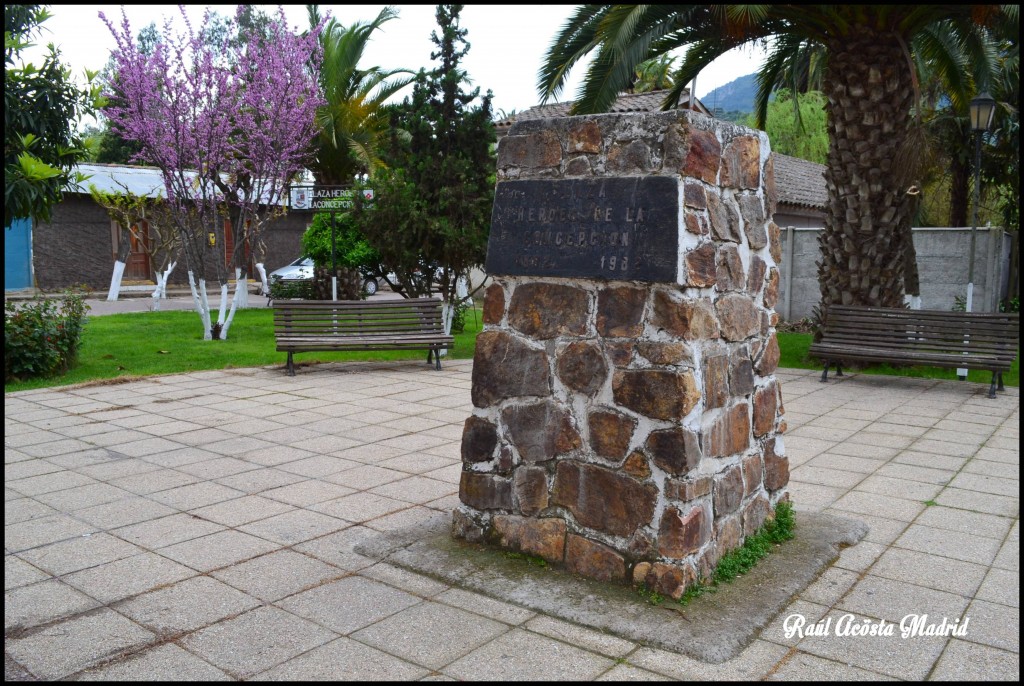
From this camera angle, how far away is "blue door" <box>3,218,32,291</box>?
74.3 feet

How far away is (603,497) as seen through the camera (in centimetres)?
380

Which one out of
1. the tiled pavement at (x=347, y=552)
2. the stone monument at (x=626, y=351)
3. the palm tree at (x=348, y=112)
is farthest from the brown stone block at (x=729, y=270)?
the palm tree at (x=348, y=112)

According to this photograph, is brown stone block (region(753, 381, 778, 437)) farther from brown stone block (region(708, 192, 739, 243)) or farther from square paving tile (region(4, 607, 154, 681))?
square paving tile (region(4, 607, 154, 681))

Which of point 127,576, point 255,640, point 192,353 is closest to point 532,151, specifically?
point 255,640

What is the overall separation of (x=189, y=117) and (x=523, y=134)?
31.0 ft

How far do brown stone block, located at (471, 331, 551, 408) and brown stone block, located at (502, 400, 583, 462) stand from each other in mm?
76

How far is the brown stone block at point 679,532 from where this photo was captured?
3.58m

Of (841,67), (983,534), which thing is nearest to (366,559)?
(983,534)

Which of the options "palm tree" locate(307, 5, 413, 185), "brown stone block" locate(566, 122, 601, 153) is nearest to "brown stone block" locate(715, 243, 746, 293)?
"brown stone block" locate(566, 122, 601, 153)

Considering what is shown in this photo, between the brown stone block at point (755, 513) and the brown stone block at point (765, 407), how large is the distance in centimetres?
34

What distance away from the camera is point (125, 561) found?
412 centimetres

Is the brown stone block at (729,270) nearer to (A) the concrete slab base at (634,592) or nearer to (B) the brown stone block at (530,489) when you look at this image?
(B) the brown stone block at (530,489)

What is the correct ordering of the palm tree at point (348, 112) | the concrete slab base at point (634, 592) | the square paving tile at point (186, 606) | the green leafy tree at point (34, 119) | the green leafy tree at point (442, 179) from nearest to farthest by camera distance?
the concrete slab base at point (634, 592), the square paving tile at point (186, 606), the green leafy tree at point (34, 119), the green leafy tree at point (442, 179), the palm tree at point (348, 112)

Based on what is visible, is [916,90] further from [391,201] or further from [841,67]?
[391,201]
